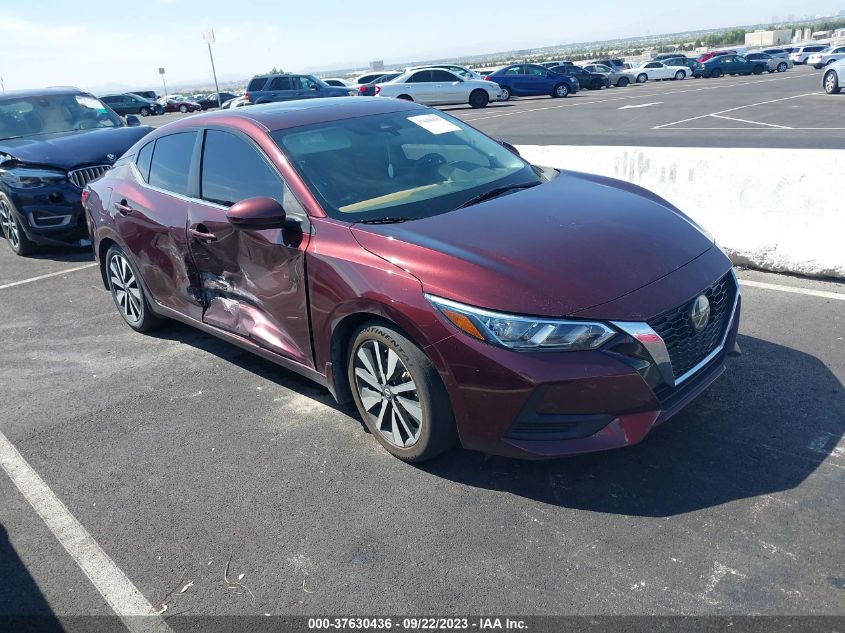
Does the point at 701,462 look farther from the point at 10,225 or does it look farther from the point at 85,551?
the point at 10,225

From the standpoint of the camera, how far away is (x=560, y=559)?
9.21 ft

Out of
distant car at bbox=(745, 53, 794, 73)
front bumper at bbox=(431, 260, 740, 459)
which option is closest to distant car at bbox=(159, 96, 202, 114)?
distant car at bbox=(745, 53, 794, 73)

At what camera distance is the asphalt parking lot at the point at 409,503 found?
2.69m

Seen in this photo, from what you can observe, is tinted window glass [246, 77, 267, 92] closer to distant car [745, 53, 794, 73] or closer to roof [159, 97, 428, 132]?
roof [159, 97, 428, 132]

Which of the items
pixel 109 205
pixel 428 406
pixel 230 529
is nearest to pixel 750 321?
pixel 428 406

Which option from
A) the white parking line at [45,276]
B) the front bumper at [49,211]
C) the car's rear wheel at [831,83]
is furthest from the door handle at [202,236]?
the car's rear wheel at [831,83]

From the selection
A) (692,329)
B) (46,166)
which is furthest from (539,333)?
(46,166)

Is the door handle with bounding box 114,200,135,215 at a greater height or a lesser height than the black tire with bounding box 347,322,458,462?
greater

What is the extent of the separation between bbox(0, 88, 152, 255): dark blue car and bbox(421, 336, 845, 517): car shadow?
21.4 ft

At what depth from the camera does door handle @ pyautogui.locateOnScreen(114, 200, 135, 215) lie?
513 cm

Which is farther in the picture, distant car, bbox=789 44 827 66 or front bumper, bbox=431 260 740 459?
distant car, bbox=789 44 827 66

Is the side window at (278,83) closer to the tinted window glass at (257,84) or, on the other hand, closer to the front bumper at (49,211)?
the tinted window glass at (257,84)

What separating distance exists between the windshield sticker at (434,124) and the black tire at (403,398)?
5.49ft

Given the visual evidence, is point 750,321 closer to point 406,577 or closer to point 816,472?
point 816,472
